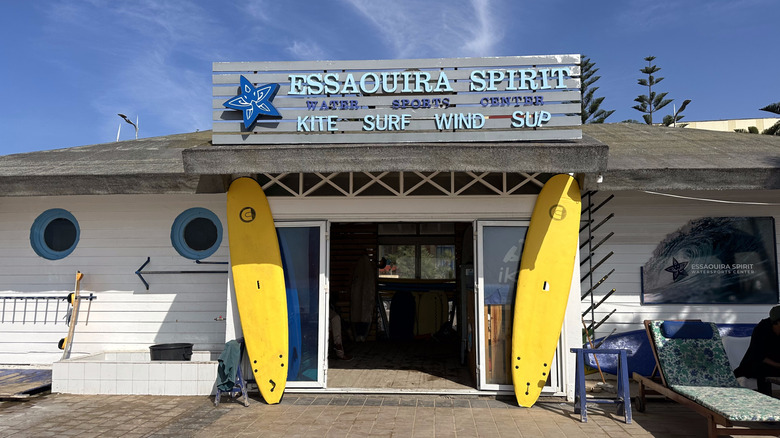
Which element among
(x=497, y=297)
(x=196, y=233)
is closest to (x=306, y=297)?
(x=196, y=233)

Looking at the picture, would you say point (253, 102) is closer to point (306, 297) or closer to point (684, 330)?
point (306, 297)

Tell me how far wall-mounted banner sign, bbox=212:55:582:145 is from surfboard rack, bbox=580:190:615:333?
1.71 m

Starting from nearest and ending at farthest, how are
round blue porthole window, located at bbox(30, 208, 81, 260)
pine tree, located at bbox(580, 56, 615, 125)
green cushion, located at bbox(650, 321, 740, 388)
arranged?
green cushion, located at bbox(650, 321, 740, 388) < round blue porthole window, located at bbox(30, 208, 81, 260) < pine tree, located at bbox(580, 56, 615, 125)

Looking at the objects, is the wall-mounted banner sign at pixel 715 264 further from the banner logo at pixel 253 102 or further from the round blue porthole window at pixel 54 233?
the round blue porthole window at pixel 54 233

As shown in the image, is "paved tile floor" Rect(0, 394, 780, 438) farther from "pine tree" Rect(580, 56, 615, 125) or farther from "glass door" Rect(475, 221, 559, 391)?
"pine tree" Rect(580, 56, 615, 125)

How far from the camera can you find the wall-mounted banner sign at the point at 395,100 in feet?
20.9

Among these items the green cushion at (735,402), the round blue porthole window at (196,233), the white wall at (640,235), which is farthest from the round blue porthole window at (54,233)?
the green cushion at (735,402)

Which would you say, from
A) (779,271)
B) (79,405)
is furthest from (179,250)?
(779,271)

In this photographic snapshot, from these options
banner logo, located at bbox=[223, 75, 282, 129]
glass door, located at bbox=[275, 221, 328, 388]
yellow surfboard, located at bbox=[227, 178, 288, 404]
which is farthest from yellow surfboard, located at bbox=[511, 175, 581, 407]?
banner logo, located at bbox=[223, 75, 282, 129]

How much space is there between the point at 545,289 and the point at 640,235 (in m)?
2.33

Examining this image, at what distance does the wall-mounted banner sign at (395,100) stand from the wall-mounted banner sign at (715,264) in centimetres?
270

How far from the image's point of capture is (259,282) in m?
6.46

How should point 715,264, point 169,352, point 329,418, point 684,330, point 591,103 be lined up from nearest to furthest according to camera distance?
1. point 329,418
2. point 684,330
3. point 169,352
4. point 715,264
5. point 591,103

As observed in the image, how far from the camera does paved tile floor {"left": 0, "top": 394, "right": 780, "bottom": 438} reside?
5.15 meters
